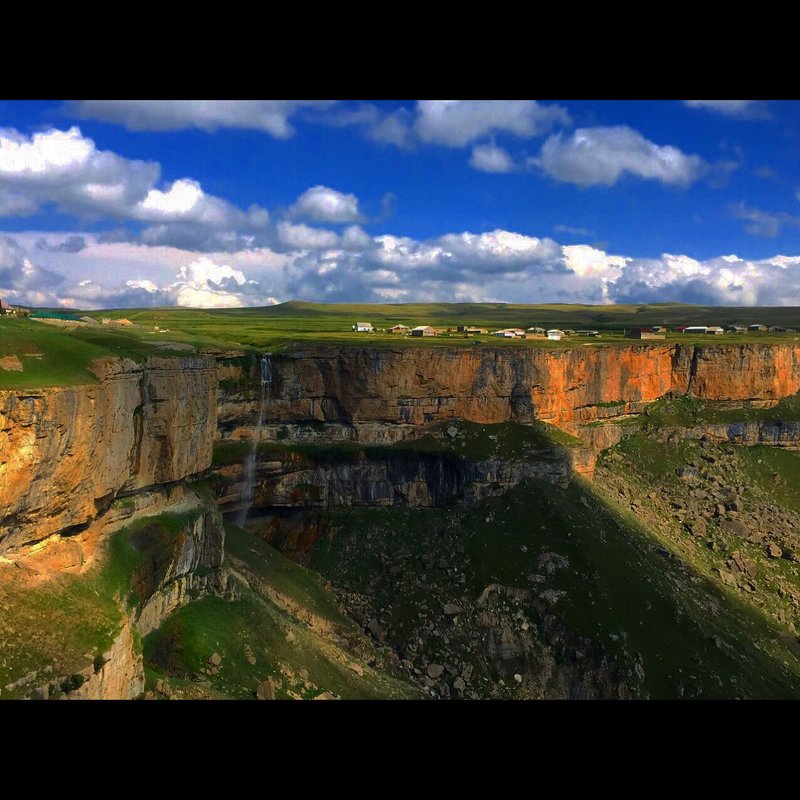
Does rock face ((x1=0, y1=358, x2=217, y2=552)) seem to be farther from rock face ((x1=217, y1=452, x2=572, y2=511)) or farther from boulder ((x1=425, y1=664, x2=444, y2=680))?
boulder ((x1=425, y1=664, x2=444, y2=680))

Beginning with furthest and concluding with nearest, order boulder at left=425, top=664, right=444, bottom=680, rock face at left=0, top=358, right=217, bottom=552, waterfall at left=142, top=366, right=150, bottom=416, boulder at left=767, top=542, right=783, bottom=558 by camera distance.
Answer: boulder at left=767, top=542, right=783, bottom=558 → boulder at left=425, top=664, right=444, bottom=680 → waterfall at left=142, top=366, right=150, bottom=416 → rock face at left=0, top=358, right=217, bottom=552

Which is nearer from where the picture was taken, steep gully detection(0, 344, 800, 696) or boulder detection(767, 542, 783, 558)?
steep gully detection(0, 344, 800, 696)


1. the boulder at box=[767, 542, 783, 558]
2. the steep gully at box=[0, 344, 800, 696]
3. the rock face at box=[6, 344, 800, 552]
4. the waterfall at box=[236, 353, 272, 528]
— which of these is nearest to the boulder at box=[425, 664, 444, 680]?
the steep gully at box=[0, 344, 800, 696]

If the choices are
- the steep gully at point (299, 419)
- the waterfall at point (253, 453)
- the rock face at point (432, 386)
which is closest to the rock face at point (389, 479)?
the steep gully at point (299, 419)

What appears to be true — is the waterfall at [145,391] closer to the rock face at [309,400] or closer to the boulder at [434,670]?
the rock face at [309,400]

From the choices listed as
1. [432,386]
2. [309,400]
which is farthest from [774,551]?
[309,400]
